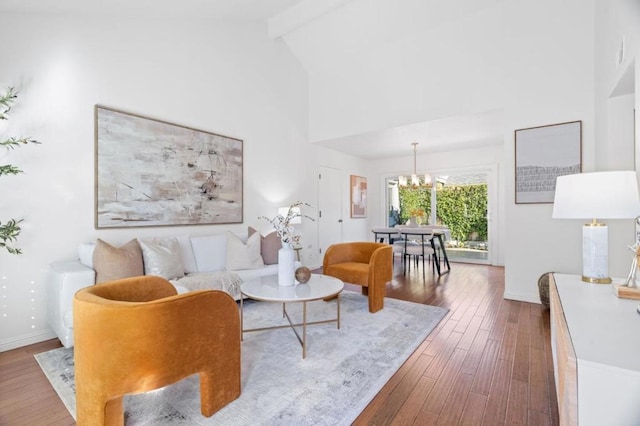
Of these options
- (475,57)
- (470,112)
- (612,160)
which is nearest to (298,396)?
(612,160)

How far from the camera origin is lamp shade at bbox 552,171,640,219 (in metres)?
1.52

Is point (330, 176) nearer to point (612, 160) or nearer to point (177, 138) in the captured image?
point (177, 138)

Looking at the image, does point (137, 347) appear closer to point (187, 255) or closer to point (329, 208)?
point (187, 255)

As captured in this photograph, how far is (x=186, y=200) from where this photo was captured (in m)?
3.58

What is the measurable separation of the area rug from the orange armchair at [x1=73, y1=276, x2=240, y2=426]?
0.69ft

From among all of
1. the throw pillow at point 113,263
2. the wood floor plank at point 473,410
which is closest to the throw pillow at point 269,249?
the throw pillow at point 113,263

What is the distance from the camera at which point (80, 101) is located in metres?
2.73

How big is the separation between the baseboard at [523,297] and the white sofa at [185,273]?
2.87 metres

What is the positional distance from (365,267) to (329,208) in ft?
9.06

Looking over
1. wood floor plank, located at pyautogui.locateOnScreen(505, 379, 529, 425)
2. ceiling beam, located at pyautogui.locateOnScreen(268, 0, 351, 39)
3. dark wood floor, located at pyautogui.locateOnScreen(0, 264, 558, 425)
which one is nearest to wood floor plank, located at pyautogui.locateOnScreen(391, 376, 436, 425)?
dark wood floor, located at pyautogui.locateOnScreen(0, 264, 558, 425)

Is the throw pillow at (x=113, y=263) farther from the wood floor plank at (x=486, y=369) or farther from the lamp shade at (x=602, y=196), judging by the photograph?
the lamp shade at (x=602, y=196)

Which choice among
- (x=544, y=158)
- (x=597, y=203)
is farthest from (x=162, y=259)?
(x=544, y=158)

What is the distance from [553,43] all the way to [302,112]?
11.6ft

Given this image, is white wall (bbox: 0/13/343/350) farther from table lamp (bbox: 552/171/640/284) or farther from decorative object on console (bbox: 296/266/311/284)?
table lamp (bbox: 552/171/640/284)
